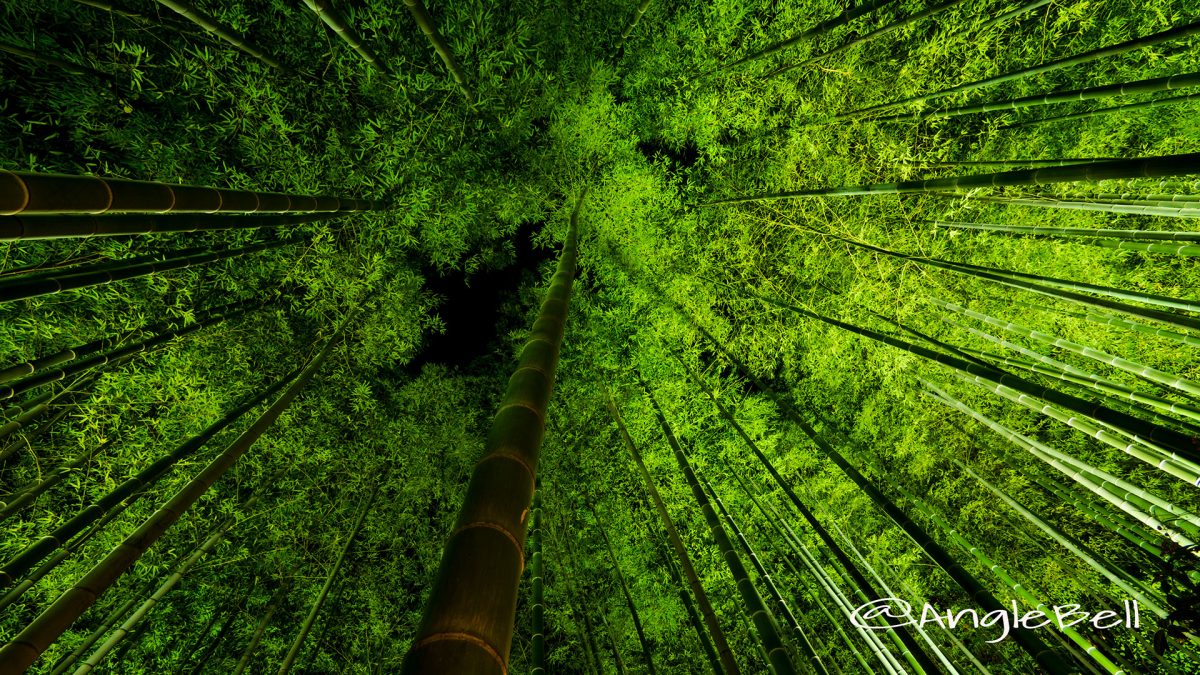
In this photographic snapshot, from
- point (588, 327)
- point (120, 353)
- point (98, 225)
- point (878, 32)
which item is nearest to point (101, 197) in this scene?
point (98, 225)

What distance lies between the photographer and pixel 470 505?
110 centimetres

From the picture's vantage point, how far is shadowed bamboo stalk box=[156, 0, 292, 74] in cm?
202

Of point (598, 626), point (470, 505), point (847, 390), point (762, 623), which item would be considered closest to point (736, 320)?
point (847, 390)

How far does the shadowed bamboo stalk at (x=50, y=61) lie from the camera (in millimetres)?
2189

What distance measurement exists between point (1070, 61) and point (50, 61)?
5.46m

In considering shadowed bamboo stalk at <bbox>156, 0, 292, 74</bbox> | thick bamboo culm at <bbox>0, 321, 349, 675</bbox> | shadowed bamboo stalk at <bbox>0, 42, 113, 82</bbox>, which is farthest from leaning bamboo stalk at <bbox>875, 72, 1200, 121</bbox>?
shadowed bamboo stalk at <bbox>0, 42, 113, 82</bbox>

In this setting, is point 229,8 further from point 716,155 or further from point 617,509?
point 617,509

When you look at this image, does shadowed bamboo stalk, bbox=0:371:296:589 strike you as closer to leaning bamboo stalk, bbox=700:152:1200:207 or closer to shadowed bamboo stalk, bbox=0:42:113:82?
shadowed bamboo stalk, bbox=0:42:113:82

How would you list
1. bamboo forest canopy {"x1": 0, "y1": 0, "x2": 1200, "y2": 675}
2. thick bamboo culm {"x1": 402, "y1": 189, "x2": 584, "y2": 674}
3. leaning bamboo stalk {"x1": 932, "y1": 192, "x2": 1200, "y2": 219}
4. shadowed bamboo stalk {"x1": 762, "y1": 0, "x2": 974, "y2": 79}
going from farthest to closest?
leaning bamboo stalk {"x1": 932, "y1": 192, "x2": 1200, "y2": 219} → shadowed bamboo stalk {"x1": 762, "y1": 0, "x2": 974, "y2": 79} → bamboo forest canopy {"x1": 0, "y1": 0, "x2": 1200, "y2": 675} → thick bamboo culm {"x1": 402, "y1": 189, "x2": 584, "y2": 674}

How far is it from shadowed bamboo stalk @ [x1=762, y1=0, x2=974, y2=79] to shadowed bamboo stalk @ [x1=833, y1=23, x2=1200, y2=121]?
0.49 meters

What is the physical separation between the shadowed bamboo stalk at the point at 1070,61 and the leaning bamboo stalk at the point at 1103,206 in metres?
0.92

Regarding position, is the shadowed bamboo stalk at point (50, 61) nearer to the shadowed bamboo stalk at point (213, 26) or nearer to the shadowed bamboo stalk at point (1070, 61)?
the shadowed bamboo stalk at point (213, 26)

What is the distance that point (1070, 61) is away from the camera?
8.52 feet
